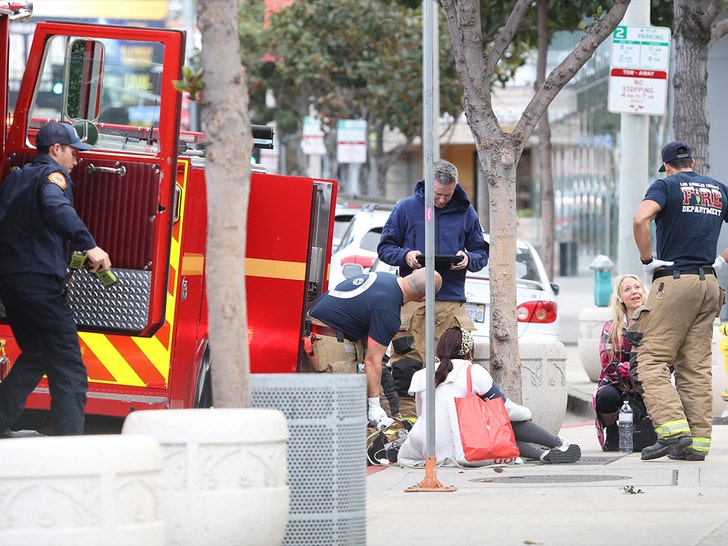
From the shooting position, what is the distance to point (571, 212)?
4566cm

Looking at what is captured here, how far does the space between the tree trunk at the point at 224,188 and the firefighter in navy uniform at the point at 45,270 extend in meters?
2.20

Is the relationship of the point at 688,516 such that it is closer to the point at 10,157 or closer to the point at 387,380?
the point at 387,380

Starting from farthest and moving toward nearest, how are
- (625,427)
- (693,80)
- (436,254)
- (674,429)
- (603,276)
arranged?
(603,276) → (693,80) → (436,254) → (625,427) → (674,429)

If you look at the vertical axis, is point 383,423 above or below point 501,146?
below

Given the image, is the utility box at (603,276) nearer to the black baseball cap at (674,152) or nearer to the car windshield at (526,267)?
the car windshield at (526,267)

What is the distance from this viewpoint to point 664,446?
30.2 feet

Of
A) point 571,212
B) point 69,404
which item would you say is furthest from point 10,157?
point 571,212

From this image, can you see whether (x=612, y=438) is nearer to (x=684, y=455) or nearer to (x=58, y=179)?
(x=684, y=455)

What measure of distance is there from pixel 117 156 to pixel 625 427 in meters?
3.73

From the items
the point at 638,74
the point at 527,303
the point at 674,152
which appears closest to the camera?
the point at 674,152

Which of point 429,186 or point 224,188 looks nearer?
point 224,188

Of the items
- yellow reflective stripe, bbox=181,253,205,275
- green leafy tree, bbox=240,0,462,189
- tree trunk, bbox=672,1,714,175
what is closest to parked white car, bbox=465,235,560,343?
tree trunk, bbox=672,1,714,175

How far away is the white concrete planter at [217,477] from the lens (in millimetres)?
5035

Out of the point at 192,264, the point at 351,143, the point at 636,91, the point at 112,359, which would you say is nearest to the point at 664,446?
the point at 192,264
